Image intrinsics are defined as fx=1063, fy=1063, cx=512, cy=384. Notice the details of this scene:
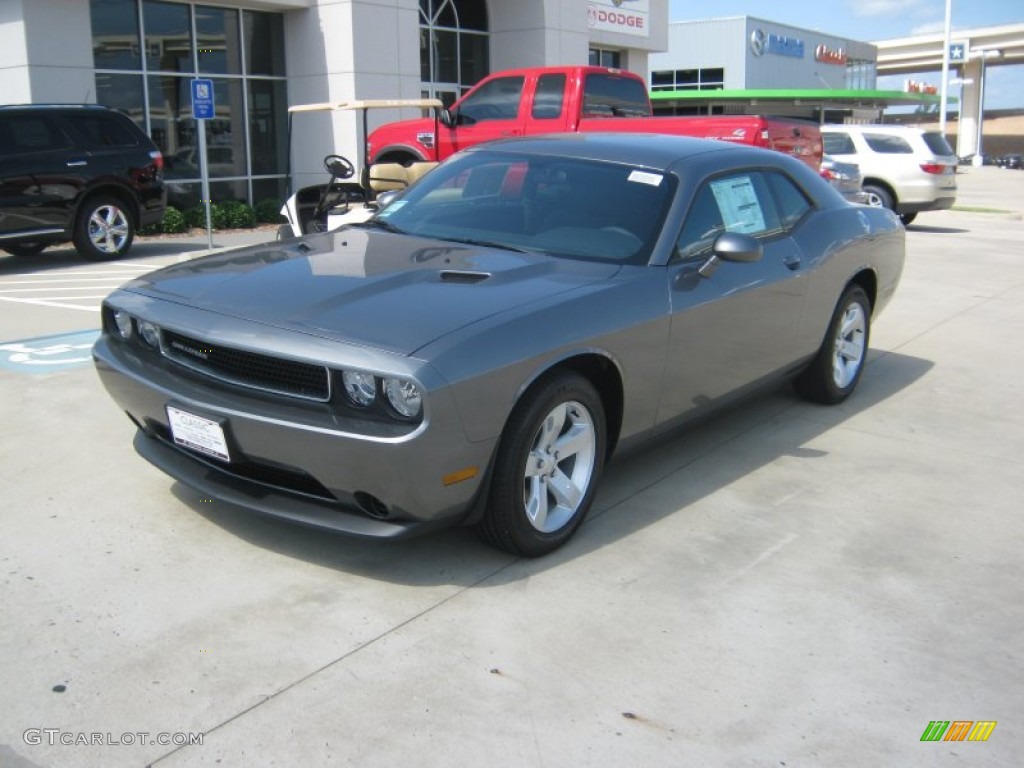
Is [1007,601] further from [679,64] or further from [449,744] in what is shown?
[679,64]

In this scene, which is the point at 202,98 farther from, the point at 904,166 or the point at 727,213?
the point at 904,166

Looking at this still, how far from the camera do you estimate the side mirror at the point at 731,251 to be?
4.64 meters

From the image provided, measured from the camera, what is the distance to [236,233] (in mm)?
16906

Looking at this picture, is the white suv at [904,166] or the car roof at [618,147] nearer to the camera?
the car roof at [618,147]

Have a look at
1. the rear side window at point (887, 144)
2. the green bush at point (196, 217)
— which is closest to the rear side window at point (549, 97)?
the green bush at point (196, 217)

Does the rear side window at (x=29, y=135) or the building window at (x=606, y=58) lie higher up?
the building window at (x=606, y=58)

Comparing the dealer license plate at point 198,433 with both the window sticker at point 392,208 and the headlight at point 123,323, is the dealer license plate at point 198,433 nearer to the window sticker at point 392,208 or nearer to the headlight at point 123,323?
the headlight at point 123,323

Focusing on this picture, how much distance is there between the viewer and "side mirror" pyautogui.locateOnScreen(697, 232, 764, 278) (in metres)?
4.64

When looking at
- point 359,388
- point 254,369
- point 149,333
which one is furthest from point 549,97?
point 359,388

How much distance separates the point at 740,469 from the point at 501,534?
1.75m

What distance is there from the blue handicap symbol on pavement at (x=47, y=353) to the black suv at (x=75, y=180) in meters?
4.58

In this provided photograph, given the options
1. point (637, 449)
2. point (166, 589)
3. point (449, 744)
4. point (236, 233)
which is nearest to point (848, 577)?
point (637, 449)

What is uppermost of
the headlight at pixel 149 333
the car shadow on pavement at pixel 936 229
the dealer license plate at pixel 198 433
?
the headlight at pixel 149 333

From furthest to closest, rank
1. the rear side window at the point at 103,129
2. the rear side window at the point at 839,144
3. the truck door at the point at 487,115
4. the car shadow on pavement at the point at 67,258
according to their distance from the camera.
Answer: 1. the rear side window at the point at 839,144
2. the truck door at the point at 487,115
3. the rear side window at the point at 103,129
4. the car shadow on pavement at the point at 67,258
